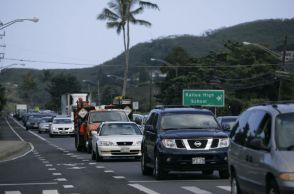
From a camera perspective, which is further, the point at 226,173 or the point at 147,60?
the point at 147,60

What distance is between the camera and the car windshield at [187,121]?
68.7ft

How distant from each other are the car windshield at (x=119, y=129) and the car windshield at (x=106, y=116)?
594cm

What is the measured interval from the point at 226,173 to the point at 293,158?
8.79m

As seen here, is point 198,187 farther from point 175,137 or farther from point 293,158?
point 293,158

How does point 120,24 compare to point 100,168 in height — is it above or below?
above

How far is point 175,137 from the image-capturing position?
19938 millimetres

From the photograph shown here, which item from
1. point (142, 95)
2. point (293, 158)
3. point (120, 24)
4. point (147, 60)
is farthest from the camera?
point (147, 60)

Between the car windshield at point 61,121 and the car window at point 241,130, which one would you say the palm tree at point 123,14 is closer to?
the car windshield at point 61,121

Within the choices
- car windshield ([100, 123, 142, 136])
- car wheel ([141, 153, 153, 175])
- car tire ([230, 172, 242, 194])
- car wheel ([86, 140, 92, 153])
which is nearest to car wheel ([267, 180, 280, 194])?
car tire ([230, 172, 242, 194])

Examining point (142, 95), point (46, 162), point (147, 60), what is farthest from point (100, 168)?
point (147, 60)

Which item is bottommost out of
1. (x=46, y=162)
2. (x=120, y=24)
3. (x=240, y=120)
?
(x=46, y=162)

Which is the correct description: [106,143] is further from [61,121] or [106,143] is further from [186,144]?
[61,121]

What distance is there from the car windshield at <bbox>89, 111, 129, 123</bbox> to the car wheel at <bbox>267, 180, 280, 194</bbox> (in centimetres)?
2448

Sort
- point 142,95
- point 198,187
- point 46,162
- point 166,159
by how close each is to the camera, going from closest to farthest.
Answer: point 198,187 < point 166,159 < point 46,162 < point 142,95
